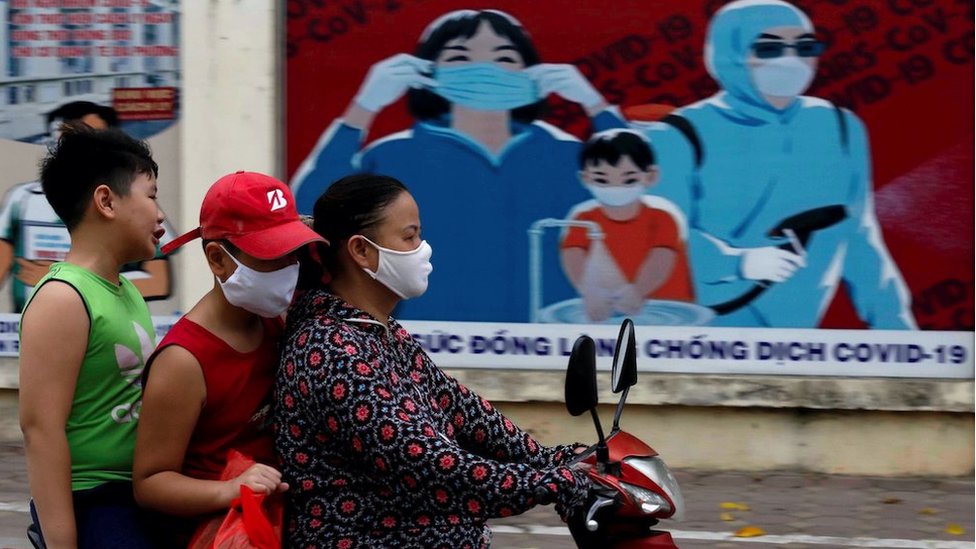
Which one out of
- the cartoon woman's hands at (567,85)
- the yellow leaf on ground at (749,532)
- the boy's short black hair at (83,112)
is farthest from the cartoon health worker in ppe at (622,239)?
the boy's short black hair at (83,112)

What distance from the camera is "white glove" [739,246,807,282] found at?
23.8 ft

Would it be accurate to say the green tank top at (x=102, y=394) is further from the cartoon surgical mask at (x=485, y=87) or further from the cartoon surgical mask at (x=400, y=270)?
the cartoon surgical mask at (x=485, y=87)

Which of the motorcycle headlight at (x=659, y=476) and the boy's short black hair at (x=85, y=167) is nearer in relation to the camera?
the motorcycle headlight at (x=659, y=476)

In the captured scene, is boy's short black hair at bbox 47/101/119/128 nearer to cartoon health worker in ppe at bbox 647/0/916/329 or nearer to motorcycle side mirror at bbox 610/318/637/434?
cartoon health worker in ppe at bbox 647/0/916/329

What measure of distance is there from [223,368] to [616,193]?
5.05m

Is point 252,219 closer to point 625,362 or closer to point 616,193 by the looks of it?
point 625,362

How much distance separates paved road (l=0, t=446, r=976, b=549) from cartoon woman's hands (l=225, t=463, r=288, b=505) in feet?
11.1

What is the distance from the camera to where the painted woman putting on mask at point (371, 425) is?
Result: 2.39 meters

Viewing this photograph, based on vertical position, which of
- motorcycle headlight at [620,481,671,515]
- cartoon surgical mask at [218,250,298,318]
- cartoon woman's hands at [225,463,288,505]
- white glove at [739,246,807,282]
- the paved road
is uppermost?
cartoon surgical mask at [218,250,298,318]

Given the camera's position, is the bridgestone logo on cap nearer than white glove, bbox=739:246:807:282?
Yes

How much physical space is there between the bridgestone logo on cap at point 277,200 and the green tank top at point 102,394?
397 mm

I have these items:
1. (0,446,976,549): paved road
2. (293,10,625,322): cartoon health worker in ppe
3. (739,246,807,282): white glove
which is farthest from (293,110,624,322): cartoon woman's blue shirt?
(0,446,976,549): paved road

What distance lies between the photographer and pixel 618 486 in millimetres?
2496

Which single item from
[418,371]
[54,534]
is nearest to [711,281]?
[418,371]
